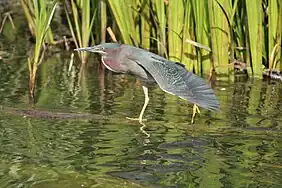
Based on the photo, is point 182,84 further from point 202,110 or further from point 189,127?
point 202,110

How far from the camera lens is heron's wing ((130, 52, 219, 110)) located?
421 cm

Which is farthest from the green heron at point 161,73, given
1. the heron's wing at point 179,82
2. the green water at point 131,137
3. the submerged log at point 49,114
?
the submerged log at point 49,114

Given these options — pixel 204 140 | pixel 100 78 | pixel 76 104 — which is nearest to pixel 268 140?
pixel 204 140

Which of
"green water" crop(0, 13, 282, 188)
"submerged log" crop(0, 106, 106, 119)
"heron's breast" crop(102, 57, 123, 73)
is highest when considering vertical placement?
"heron's breast" crop(102, 57, 123, 73)

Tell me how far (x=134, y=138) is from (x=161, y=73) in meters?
0.49

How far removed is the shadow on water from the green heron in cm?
27

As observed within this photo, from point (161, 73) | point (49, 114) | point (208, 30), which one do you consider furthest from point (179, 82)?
point (208, 30)

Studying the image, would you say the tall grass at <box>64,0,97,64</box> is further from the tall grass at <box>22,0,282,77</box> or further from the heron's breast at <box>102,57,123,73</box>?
the heron's breast at <box>102,57,123,73</box>

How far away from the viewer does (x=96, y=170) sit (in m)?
3.89

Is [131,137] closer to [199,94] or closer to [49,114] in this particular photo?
[199,94]

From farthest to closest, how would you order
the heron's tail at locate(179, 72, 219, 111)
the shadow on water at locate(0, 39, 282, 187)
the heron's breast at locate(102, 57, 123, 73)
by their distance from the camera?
1. the heron's breast at locate(102, 57, 123, 73)
2. the heron's tail at locate(179, 72, 219, 111)
3. the shadow on water at locate(0, 39, 282, 187)

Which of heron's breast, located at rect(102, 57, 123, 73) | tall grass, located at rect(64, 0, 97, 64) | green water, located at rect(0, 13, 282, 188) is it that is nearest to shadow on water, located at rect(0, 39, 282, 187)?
green water, located at rect(0, 13, 282, 188)

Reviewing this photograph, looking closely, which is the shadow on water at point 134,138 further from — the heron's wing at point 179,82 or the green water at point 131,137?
the heron's wing at point 179,82

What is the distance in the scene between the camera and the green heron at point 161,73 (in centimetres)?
423
